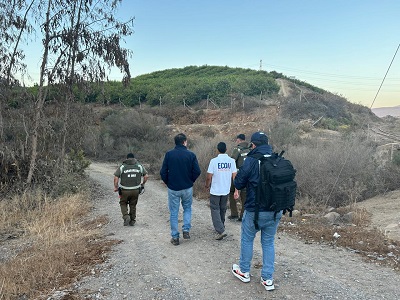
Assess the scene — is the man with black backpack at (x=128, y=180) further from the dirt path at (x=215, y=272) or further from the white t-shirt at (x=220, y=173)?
the white t-shirt at (x=220, y=173)

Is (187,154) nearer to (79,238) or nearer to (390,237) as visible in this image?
(79,238)

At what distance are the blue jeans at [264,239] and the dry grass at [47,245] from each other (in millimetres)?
2439

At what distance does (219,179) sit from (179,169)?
2.82 ft

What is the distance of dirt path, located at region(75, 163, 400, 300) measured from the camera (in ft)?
15.1

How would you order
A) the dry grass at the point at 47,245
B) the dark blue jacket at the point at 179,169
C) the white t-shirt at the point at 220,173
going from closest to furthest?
the dry grass at the point at 47,245 < the dark blue jacket at the point at 179,169 < the white t-shirt at the point at 220,173

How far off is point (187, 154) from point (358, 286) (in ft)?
11.1

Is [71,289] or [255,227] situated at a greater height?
[255,227]

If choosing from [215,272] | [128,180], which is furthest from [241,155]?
[215,272]

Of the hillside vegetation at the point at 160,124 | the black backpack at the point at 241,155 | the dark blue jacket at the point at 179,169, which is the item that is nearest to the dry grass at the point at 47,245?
the hillside vegetation at the point at 160,124

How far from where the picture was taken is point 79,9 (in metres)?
11.7

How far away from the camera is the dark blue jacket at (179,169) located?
6.46 m

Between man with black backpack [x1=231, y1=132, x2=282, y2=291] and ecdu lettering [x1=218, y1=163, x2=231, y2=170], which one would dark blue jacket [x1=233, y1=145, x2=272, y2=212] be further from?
ecdu lettering [x1=218, y1=163, x2=231, y2=170]

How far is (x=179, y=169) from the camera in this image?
645 cm

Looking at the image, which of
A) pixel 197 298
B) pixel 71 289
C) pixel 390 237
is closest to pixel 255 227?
pixel 197 298
